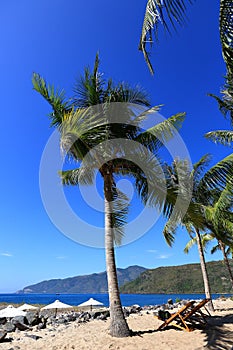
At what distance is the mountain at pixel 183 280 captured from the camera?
9462 cm

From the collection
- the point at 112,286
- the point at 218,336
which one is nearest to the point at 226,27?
the point at 112,286

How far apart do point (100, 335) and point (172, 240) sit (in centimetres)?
960

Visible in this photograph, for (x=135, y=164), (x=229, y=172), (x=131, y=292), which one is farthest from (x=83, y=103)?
(x=131, y=292)

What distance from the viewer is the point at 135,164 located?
29.5ft

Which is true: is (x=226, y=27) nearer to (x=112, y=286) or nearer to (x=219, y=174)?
(x=219, y=174)

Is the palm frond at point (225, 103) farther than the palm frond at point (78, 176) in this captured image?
No

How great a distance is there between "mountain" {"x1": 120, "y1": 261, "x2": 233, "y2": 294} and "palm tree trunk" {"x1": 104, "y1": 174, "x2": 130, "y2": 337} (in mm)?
85215

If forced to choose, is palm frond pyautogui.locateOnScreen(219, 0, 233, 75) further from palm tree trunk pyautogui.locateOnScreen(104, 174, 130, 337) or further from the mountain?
the mountain

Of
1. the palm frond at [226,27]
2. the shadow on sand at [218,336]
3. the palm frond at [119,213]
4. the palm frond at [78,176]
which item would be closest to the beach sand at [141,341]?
the shadow on sand at [218,336]

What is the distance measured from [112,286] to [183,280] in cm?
10555

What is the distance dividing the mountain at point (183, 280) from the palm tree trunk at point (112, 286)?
85.2 m

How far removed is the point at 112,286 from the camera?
8.19m

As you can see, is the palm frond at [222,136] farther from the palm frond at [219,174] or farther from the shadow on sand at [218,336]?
the shadow on sand at [218,336]

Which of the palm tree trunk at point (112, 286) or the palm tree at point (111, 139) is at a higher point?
the palm tree at point (111, 139)
